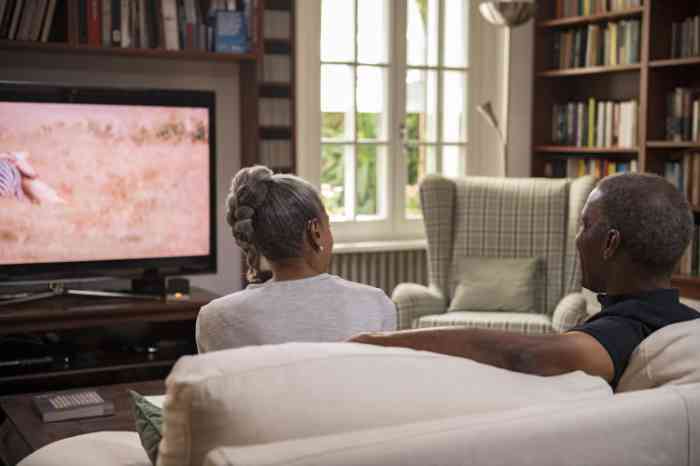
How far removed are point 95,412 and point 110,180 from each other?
1.45m

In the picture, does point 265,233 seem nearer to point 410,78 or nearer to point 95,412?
point 95,412

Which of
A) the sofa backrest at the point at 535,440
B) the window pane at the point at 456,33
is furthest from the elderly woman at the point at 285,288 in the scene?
the window pane at the point at 456,33

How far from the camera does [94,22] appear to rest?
3809 mm

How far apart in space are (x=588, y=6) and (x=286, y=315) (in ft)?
12.7

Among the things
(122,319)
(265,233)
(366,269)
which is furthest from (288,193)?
(366,269)

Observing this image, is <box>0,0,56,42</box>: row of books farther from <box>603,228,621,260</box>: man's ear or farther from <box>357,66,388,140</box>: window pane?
<box>603,228,621,260</box>: man's ear

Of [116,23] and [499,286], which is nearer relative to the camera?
[116,23]

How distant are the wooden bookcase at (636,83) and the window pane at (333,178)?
122 centimetres

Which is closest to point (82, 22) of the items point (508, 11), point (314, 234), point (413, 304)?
point (413, 304)

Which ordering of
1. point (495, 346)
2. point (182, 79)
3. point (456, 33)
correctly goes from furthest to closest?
point (456, 33) < point (182, 79) < point (495, 346)

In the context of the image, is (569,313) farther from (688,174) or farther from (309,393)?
(309,393)

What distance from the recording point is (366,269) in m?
5.03

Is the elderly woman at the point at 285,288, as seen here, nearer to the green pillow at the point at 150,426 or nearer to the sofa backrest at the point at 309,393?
the green pillow at the point at 150,426

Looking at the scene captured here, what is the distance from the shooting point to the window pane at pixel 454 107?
535 cm
